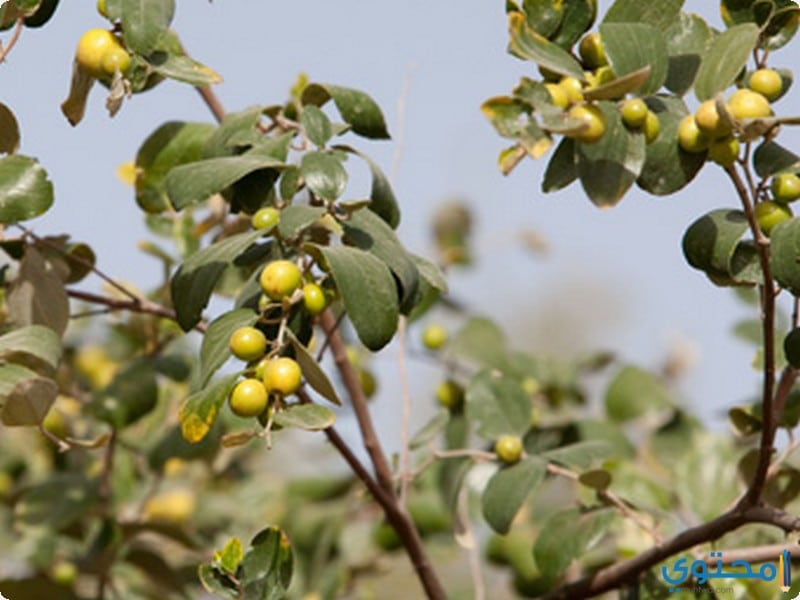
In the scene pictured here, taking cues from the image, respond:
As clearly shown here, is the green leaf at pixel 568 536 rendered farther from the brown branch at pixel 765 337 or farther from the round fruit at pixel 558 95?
the round fruit at pixel 558 95

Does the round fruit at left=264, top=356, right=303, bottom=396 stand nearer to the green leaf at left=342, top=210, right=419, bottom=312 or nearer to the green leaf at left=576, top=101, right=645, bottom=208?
the green leaf at left=342, top=210, right=419, bottom=312

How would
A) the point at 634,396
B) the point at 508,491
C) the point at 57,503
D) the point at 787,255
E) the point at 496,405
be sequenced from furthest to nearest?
the point at 634,396, the point at 57,503, the point at 496,405, the point at 508,491, the point at 787,255

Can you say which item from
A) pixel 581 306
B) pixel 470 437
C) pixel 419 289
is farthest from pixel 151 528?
pixel 581 306

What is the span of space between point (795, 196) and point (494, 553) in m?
1.08

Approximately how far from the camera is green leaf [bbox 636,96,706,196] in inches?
37.3

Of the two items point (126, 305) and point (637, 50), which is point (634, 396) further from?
point (637, 50)

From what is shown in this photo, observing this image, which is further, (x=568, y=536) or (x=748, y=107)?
(x=568, y=536)

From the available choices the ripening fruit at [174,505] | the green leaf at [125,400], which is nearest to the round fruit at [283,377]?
the green leaf at [125,400]

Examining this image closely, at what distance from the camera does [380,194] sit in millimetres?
1114

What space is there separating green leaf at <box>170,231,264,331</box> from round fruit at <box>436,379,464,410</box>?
0.85 m

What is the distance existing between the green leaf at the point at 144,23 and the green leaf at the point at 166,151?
27 cm

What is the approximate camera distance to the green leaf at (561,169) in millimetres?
967

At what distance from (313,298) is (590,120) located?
0.77 ft

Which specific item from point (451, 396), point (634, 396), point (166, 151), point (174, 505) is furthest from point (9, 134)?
point (174, 505)
